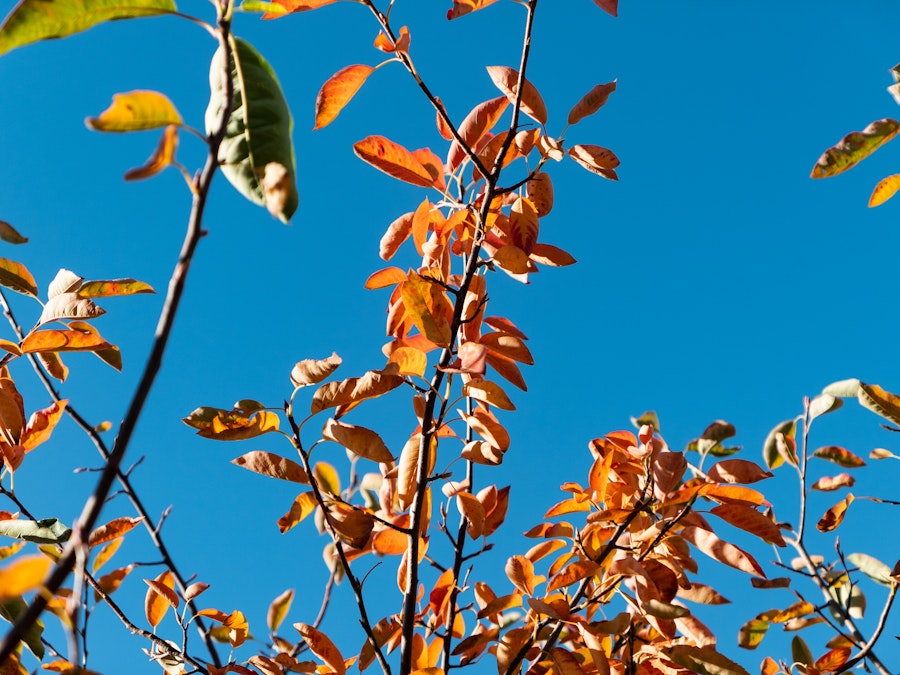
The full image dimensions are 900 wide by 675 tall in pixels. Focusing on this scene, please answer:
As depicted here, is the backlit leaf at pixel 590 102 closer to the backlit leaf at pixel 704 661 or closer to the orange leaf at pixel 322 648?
the backlit leaf at pixel 704 661

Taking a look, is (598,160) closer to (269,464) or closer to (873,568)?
(269,464)

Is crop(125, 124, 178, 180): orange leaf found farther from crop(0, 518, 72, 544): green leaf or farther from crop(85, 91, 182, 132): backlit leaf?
crop(0, 518, 72, 544): green leaf

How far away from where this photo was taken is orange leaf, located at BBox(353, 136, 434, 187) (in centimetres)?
166

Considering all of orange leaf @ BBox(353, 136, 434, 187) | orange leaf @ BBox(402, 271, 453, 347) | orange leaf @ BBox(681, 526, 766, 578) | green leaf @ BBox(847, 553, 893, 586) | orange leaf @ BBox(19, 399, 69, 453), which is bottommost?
orange leaf @ BBox(19, 399, 69, 453)

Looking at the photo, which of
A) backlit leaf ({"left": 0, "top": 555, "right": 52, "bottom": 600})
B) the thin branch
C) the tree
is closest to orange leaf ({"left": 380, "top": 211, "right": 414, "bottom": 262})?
the tree

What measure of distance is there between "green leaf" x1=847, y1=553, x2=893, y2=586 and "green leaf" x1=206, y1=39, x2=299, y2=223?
204 centimetres

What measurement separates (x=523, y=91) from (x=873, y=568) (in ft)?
5.29

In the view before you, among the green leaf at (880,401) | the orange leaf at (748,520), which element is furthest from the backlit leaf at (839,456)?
the orange leaf at (748,520)

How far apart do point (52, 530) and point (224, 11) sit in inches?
42.1

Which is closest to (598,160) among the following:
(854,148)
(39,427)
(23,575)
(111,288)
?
(854,148)

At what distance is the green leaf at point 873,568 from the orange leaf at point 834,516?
11 cm

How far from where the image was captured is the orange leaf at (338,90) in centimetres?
160

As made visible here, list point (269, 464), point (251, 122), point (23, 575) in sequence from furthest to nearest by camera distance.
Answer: point (269, 464), point (251, 122), point (23, 575)

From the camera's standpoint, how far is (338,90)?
162 centimetres
